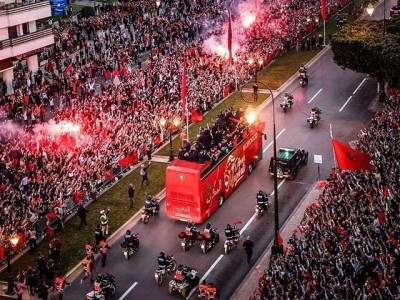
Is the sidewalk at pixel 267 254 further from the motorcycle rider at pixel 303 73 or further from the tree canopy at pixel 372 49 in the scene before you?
the motorcycle rider at pixel 303 73

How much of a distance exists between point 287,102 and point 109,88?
1459 cm

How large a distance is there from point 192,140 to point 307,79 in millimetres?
17637

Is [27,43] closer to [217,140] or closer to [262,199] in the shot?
[217,140]

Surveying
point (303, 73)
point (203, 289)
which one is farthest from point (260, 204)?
point (303, 73)

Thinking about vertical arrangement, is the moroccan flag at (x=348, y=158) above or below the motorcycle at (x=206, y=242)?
above

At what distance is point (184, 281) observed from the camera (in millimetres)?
34219

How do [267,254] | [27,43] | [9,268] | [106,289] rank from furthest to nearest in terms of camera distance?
[27,43]
[267,254]
[9,268]
[106,289]

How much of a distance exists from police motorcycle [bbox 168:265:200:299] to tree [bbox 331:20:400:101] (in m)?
25.3

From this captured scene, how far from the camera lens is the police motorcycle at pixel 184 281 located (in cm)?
3409

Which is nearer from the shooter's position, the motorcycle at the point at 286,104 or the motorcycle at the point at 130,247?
the motorcycle at the point at 130,247

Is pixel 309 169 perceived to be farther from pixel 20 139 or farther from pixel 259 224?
pixel 20 139

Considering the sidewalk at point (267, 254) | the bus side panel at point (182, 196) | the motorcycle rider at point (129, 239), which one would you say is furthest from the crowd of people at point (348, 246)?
the motorcycle rider at point (129, 239)

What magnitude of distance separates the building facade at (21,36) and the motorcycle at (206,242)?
3518 cm

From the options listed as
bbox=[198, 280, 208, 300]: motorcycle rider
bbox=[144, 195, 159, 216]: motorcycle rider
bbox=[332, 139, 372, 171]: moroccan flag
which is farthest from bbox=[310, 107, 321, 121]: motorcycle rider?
bbox=[198, 280, 208, 300]: motorcycle rider
